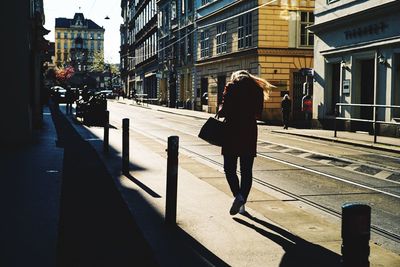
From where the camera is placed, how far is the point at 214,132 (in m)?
6.75

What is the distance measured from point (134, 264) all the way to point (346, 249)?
240cm

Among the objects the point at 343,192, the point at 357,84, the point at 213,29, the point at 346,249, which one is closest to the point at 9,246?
the point at 346,249

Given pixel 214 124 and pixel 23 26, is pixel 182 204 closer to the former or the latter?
pixel 214 124

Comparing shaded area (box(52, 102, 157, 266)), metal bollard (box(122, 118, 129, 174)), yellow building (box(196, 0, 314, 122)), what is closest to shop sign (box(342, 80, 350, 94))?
yellow building (box(196, 0, 314, 122))

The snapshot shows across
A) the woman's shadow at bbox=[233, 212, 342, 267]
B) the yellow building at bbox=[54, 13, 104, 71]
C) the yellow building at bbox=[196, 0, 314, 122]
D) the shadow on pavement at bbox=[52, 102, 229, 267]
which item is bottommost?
the woman's shadow at bbox=[233, 212, 342, 267]

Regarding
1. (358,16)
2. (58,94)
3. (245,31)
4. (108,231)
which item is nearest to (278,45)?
(245,31)

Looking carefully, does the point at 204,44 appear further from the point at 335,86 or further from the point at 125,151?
the point at 125,151

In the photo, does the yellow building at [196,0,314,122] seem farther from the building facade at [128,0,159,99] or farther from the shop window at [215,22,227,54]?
the building facade at [128,0,159,99]

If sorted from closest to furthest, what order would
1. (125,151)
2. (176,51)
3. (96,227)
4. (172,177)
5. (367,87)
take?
1. (96,227)
2. (172,177)
3. (125,151)
4. (367,87)
5. (176,51)

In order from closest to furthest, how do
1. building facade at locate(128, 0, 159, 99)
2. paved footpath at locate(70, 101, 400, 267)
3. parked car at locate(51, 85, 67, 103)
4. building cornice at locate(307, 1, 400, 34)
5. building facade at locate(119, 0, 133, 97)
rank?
1. paved footpath at locate(70, 101, 400, 267)
2. building cornice at locate(307, 1, 400, 34)
3. parked car at locate(51, 85, 67, 103)
4. building facade at locate(128, 0, 159, 99)
5. building facade at locate(119, 0, 133, 97)

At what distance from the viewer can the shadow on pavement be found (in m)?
4.87

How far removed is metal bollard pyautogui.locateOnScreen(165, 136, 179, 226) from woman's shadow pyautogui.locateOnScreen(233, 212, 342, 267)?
0.88 meters

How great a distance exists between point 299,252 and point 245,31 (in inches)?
1148

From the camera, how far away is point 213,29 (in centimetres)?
3972
